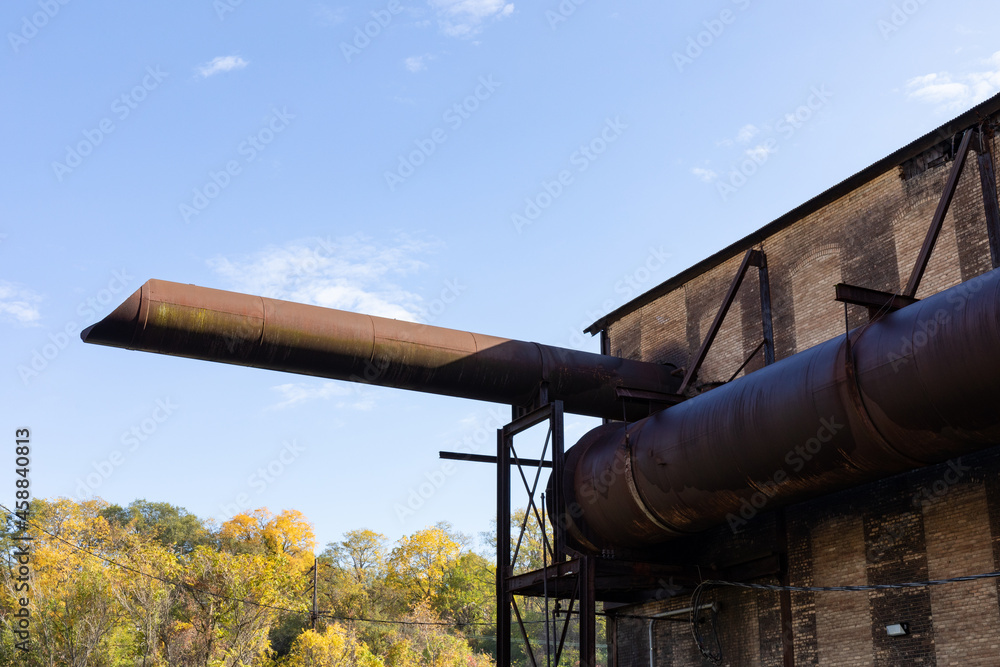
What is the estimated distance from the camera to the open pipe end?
34.8 feet

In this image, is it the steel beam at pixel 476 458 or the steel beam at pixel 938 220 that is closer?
the steel beam at pixel 938 220

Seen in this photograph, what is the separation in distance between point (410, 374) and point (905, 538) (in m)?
6.50

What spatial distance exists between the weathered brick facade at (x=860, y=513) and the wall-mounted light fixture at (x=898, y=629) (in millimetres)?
93

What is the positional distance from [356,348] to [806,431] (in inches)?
222

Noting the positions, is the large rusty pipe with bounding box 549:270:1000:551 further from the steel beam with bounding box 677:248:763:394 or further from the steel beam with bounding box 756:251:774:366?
the steel beam with bounding box 756:251:774:366

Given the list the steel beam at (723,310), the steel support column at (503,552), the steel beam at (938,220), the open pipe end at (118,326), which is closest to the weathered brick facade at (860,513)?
the steel beam at (723,310)

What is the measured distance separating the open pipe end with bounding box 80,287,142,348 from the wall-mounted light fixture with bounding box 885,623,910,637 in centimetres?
952

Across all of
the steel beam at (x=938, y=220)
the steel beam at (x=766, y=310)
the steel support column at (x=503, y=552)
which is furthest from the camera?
the steel beam at (x=766, y=310)

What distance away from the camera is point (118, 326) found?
34.9 ft

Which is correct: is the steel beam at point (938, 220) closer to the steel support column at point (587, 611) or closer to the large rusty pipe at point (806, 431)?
the large rusty pipe at point (806, 431)

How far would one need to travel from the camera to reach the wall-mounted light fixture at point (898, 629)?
1064 cm

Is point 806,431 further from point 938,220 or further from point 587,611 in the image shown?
point 587,611

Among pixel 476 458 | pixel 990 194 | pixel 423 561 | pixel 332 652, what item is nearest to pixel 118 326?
pixel 476 458

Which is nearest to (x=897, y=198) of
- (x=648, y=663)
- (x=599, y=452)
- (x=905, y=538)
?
(x=905, y=538)
